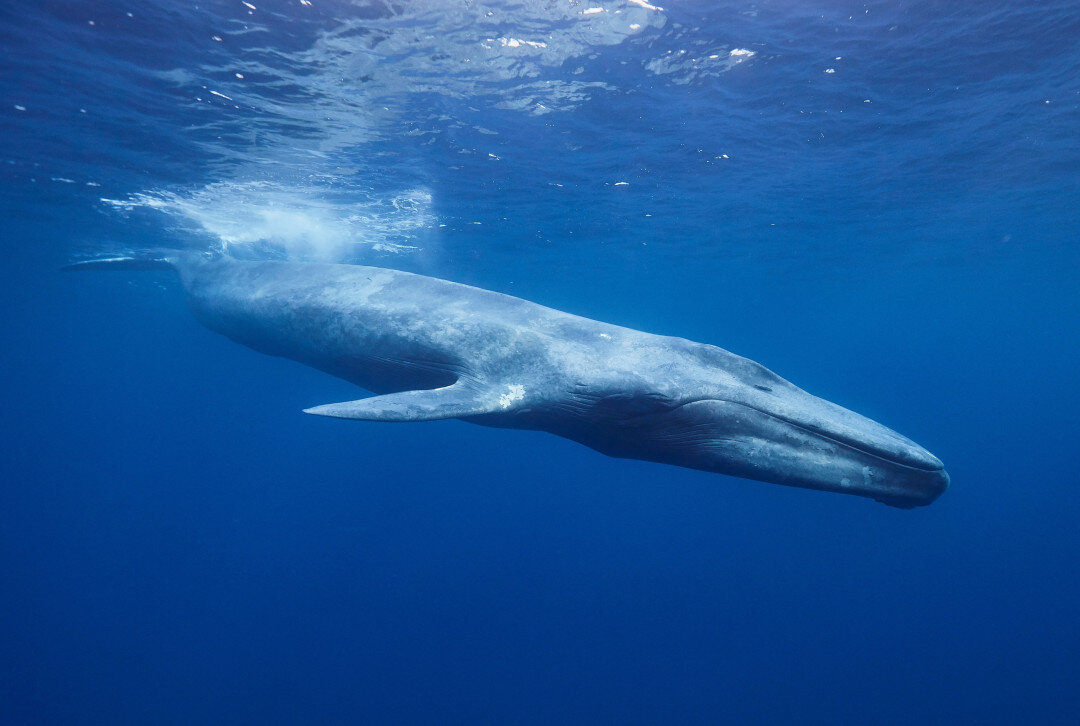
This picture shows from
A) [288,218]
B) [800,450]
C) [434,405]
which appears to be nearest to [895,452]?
[800,450]

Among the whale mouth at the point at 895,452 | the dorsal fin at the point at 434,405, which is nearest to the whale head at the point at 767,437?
the whale mouth at the point at 895,452

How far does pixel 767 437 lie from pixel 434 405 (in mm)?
2654

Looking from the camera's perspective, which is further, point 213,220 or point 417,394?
point 213,220

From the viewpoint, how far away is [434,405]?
4684 millimetres

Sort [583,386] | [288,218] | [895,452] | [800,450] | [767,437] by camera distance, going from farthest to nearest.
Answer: [288,218] < [583,386] < [767,437] < [800,450] < [895,452]

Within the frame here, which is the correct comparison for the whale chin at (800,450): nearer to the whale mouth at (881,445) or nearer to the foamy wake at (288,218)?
the whale mouth at (881,445)

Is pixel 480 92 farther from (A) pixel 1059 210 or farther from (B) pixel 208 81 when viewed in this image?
(A) pixel 1059 210

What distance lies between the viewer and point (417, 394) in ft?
16.4

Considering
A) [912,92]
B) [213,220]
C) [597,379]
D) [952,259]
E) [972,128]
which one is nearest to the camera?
[597,379]

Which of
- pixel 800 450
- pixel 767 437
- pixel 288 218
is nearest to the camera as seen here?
pixel 800 450

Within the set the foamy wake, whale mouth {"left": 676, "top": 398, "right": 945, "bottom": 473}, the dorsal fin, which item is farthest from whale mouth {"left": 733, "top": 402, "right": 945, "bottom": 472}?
the foamy wake

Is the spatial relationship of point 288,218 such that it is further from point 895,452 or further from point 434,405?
point 895,452

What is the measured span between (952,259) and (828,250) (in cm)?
1070

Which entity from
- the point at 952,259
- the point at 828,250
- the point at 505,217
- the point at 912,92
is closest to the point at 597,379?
the point at 912,92
